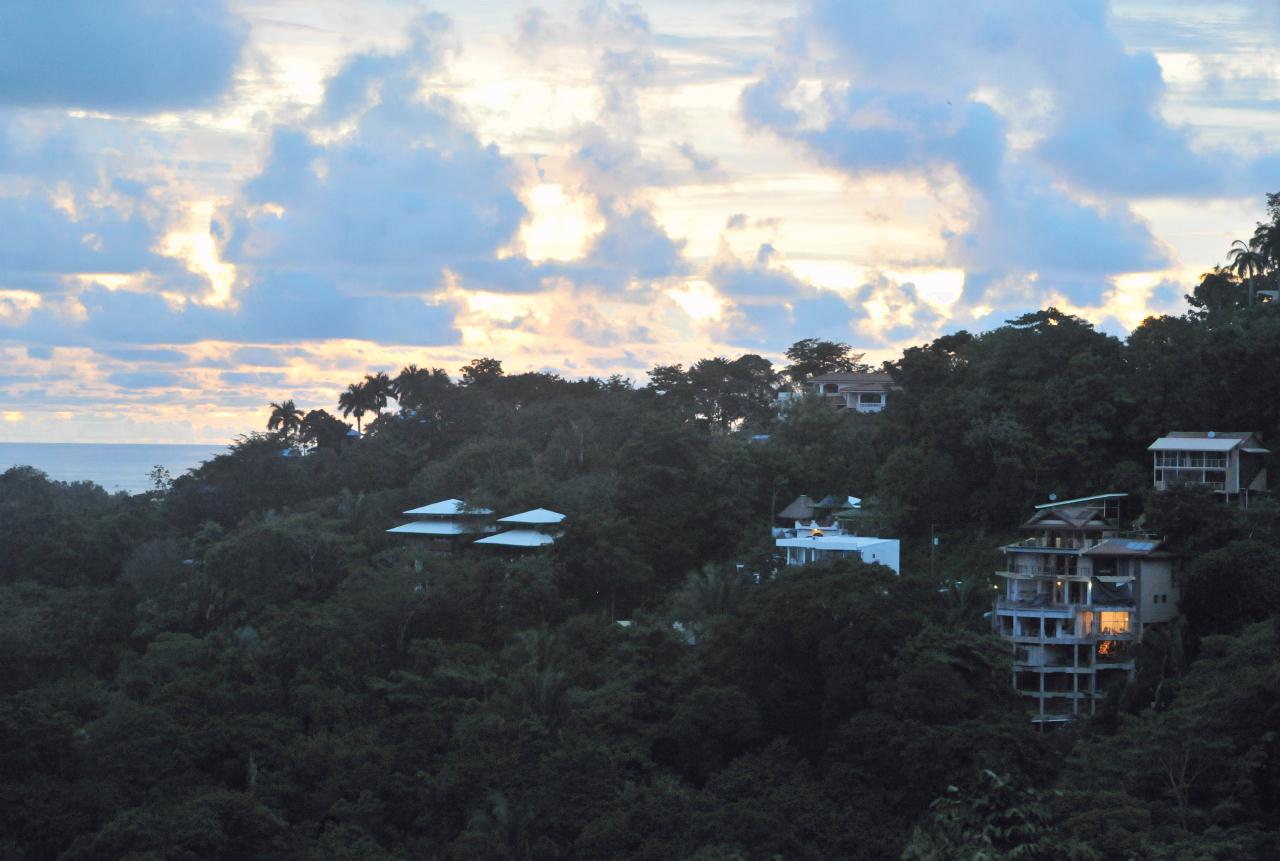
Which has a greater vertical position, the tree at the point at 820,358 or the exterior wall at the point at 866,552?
the tree at the point at 820,358

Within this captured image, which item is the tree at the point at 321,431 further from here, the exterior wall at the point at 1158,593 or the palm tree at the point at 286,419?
the exterior wall at the point at 1158,593

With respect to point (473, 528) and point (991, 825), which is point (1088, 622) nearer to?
point (473, 528)

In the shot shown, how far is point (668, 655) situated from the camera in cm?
2994

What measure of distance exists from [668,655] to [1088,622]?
886 cm

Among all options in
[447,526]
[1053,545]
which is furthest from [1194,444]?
[447,526]

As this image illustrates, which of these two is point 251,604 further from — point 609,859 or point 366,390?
point 366,390

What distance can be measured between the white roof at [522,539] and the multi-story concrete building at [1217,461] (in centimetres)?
1465

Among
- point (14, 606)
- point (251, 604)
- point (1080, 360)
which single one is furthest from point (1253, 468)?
point (14, 606)

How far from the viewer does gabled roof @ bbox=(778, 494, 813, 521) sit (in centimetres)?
3884

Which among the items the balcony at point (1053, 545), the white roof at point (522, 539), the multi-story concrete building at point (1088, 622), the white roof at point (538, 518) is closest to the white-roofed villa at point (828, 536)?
the balcony at point (1053, 545)

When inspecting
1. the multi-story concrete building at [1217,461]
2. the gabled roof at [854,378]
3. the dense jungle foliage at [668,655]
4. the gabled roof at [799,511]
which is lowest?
the dense jungle foliage at [668,655]

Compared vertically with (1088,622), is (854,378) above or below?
above

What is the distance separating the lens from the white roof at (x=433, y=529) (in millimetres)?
37562

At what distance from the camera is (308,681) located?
100ft
